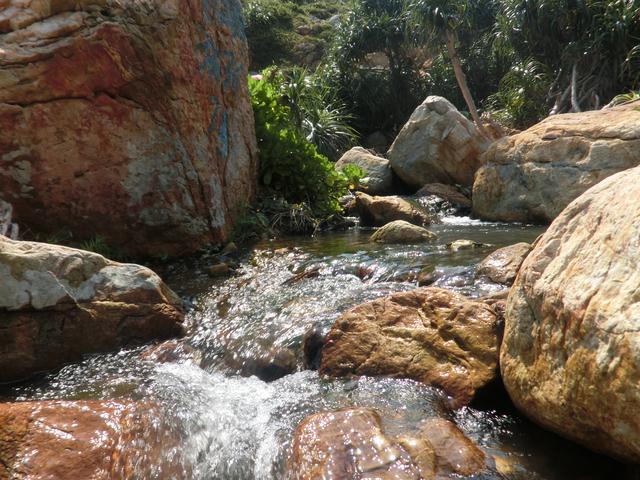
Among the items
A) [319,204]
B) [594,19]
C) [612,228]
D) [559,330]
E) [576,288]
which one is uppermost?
[594,19]

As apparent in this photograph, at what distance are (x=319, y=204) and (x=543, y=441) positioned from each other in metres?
6.14

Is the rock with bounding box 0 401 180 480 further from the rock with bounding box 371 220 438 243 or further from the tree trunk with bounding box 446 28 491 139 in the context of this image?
the tree trunk with bounding box 446 28 491 139

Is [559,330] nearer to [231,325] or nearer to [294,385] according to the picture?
[294,385]

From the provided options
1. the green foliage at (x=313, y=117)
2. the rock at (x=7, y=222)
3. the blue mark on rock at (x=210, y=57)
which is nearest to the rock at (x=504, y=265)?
the blue mark on rock at (x=210, y=57)

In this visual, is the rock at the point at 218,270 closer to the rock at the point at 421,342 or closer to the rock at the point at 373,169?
the rock at the point at 421,342

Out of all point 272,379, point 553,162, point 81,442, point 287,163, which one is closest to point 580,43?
point 553,162

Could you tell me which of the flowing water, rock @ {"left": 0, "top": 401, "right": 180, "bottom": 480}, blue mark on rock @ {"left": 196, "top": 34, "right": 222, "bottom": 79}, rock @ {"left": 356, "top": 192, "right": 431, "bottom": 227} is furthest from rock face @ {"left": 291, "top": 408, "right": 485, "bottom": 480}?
rock @ {"left": 356, "top": 192, "right": 431, "bottom": 227}

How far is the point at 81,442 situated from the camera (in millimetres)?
2752

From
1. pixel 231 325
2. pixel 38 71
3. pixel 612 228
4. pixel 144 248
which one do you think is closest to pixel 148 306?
pixel 231 325

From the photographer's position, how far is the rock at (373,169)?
38.1 feet

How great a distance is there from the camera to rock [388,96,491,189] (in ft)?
36.9

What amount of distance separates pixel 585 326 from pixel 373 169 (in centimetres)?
974

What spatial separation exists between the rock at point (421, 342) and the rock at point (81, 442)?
1169 mm

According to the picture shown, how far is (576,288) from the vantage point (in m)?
2.40
